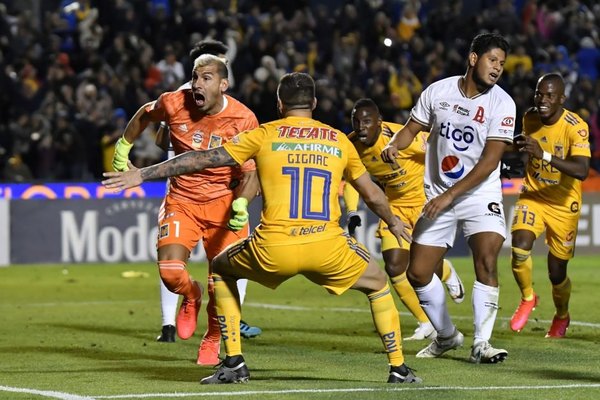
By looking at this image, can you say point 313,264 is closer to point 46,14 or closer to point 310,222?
point 310,222

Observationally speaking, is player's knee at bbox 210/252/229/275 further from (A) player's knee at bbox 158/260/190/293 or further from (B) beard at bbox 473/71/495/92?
(B) beard at bbox 473/71/495/92

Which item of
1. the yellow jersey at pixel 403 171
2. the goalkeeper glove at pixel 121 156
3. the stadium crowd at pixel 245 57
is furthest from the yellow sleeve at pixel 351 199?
the stadium crowd at pixel 245 57

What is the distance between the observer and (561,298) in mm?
12930

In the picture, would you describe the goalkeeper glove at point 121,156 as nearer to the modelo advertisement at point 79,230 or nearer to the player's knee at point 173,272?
the player's knee at point 173,272

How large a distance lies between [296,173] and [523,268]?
479cm

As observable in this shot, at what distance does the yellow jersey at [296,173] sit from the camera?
9.02 metres

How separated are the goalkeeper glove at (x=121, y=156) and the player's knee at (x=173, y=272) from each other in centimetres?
85

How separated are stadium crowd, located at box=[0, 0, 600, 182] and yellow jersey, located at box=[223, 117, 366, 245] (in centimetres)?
1443

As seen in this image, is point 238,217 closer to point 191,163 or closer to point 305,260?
point 191,163

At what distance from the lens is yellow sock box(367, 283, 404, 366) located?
915 centimetres

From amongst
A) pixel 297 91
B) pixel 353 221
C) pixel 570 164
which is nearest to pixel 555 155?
pixel 570 164

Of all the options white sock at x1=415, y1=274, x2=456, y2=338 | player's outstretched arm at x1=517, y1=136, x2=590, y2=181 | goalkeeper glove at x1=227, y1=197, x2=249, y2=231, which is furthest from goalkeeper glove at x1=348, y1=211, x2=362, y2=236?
goalkeeper glove at x1=227, y1=197, x2=249, y2=231

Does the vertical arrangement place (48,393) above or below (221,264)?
below

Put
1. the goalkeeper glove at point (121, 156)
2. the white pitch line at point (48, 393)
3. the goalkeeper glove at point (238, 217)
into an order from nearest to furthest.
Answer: the white pitch line at point (48, 393) < the goalkeeper glove at point (238, 217) < the goalkeeper glove at point (121, 156)
